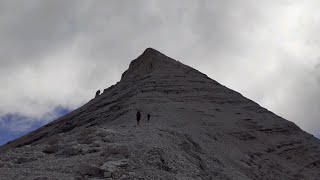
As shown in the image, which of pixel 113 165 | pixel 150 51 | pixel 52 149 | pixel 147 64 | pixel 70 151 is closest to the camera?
pixel 113 165

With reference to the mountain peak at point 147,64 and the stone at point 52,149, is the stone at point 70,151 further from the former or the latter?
the mountain peak at point 147,64

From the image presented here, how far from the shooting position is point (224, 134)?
147ft

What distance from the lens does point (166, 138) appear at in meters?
31.8

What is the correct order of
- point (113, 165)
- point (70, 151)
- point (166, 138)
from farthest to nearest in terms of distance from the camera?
1. point (166, 138)
2. point (70, 151)
3. point (113, 165)

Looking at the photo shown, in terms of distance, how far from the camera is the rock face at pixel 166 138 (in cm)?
2300

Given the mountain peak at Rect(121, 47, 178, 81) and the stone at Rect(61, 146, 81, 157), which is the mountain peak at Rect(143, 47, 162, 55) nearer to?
the mountain peak at Rect(121, 47, 178, 81)

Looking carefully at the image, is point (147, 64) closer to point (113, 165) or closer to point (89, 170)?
point (113, 165)

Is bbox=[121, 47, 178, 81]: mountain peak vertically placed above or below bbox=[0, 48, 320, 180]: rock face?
above

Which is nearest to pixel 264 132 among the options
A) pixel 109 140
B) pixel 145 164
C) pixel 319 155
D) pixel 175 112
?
pixel 319 155

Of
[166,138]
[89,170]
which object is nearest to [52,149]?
[89,170]

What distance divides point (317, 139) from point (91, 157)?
36.9 metres

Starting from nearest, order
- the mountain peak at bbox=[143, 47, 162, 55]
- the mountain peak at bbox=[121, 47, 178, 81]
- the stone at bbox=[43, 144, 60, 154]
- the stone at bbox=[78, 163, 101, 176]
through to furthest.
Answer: the stone at bbox=[78, 163, 101, 176]
the stone at bbox=[43, 144, 60, 154]
the mountain peak at bbox=[121, 47, 178, 81]
the mountain peak at bbox=[143, 47, 162, 55]

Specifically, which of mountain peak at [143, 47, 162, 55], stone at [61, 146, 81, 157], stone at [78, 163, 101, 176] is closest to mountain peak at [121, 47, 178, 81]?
mountain peak at [143, 47, 162, 55]

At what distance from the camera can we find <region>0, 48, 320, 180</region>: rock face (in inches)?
906
